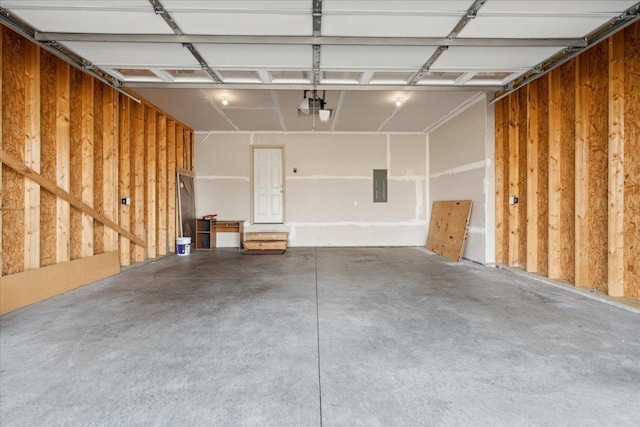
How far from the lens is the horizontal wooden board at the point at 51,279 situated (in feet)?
9.88

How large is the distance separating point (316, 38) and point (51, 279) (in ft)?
12.9

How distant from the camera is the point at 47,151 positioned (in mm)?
3594

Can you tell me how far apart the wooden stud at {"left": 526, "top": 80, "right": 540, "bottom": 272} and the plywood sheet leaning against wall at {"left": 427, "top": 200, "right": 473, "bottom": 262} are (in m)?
1.16

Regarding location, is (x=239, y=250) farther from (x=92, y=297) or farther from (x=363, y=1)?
(x=363, y=1)

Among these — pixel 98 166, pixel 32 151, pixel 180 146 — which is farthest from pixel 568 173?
pixel 180 146

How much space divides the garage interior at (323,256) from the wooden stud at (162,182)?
4 cm

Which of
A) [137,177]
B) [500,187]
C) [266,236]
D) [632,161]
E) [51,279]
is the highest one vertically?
[137,177]

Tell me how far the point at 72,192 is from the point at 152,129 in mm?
2247

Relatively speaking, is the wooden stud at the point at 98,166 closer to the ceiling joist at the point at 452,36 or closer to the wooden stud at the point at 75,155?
the wooden stud at the point at 75,155

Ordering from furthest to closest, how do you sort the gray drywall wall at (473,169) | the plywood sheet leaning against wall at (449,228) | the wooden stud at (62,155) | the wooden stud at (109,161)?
1. the plywood sheet leaning against wall at (449,228)
2. the gray drywall wall at (473,169)
3. the wooden stud at (109,161)
4. the wooden stud at (62,155)

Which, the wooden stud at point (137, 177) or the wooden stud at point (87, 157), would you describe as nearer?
the wooden stud at point (87, 157)

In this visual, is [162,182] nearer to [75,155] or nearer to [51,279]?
[75,155]

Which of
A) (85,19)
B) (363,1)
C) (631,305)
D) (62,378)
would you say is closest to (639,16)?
(363,1)

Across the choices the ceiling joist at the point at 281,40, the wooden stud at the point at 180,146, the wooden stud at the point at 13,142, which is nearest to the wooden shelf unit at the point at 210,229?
the wooden stud at the point at 180,146
